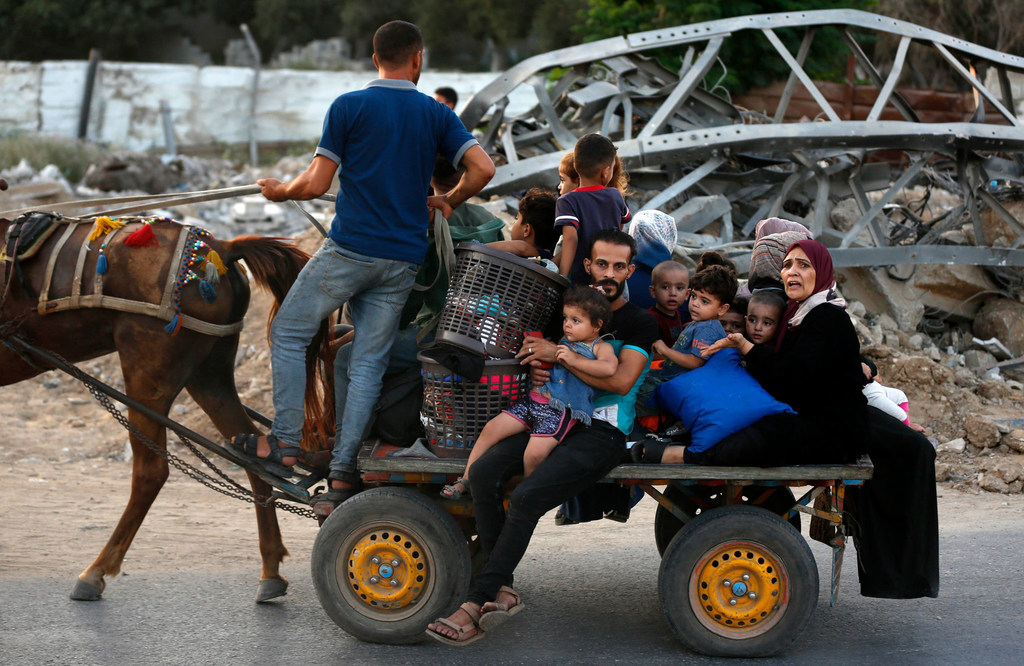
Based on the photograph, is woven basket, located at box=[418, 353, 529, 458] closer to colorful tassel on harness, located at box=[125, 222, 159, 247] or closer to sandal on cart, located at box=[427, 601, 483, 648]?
sandal on cart, located at box=[427, 601, 483, 648]

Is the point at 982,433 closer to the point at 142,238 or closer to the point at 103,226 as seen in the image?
the point at 142,238

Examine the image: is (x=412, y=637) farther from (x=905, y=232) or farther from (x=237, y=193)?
(x=905, y=232)

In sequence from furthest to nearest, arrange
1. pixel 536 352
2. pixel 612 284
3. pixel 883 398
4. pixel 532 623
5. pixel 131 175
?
pixel 131 175
pixel 532 623
pixel 883 398
pixel 612 284
pixel 536 352

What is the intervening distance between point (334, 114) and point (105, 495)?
3867 mm

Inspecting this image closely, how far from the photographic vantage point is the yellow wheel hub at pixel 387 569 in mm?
3977

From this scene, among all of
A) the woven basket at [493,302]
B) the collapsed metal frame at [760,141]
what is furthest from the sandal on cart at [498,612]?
the collapsed metal frame at [760,141]

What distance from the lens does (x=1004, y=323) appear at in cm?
935

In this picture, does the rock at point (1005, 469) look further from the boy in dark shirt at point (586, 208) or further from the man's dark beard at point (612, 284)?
the man's dark beard at point (612, 284)

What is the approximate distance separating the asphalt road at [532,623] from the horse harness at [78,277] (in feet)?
4.27

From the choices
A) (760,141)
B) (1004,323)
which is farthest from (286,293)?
(1004,323)

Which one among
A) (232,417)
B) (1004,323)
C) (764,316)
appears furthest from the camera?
(1004,323)

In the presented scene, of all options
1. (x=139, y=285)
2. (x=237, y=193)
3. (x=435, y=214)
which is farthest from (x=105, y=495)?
(x=435, y=214)

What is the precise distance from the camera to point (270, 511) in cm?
478

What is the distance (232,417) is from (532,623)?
1850mm
